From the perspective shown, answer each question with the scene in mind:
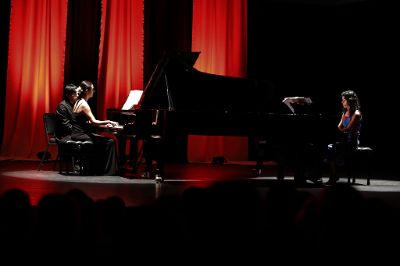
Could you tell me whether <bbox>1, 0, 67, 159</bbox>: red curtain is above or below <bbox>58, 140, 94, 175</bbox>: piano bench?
above

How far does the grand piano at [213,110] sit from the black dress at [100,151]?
2.87 feet

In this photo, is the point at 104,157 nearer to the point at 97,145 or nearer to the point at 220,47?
the point at 97,145

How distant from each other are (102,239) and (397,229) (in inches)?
45.2

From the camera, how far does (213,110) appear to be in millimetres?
5777

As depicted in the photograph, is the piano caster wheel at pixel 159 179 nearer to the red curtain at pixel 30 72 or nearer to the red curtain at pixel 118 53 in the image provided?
the red curtain at pixel 118 53

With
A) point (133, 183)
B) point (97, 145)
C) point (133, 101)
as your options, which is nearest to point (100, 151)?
point (97, 145)

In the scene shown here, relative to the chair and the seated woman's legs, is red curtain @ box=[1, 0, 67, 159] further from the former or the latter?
A: the seated woman's legs

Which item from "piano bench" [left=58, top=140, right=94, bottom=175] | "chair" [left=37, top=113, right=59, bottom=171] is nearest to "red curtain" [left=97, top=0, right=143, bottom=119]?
"chair" [left=37, top=113, right=59, bottom=171]

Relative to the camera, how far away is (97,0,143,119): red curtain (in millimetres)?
9008

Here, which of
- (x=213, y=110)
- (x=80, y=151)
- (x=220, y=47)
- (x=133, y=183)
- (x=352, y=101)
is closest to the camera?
(x=133, y=183)

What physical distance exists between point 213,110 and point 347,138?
1.68 m

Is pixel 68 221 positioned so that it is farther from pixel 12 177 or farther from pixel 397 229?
pixel 12 177

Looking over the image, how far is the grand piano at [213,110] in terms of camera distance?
5504 millimetres

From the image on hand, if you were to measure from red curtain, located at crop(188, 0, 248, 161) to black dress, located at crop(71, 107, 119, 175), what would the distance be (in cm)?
286
